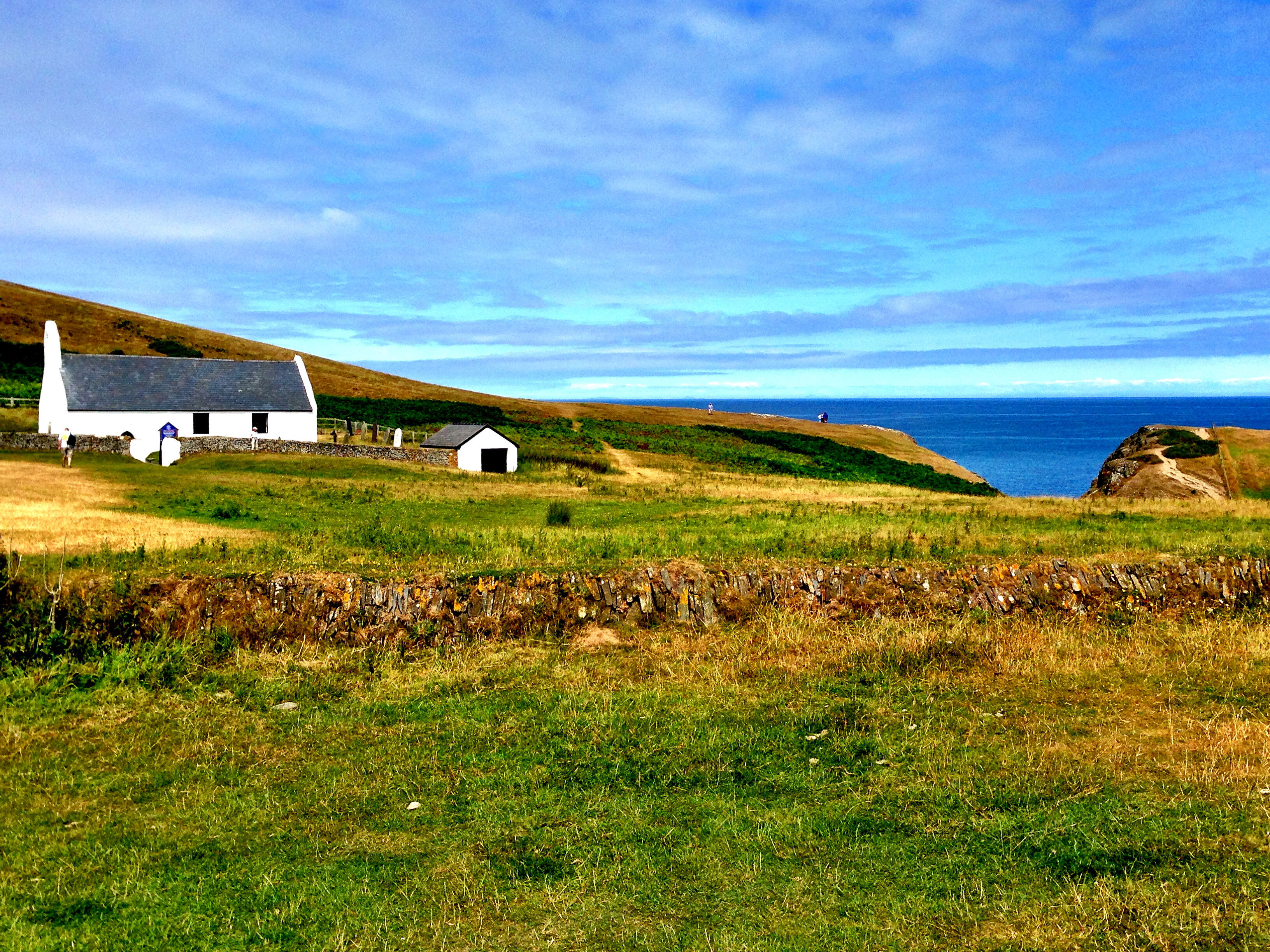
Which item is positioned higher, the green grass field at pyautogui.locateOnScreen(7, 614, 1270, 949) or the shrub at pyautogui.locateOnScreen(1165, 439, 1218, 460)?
the shrub at pyautogui.locateOnScreen(1165, 439, 1218, 460)

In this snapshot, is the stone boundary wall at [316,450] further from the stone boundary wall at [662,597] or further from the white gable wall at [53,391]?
the stone boundary wall at [662,597]

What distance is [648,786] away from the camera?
334 inches

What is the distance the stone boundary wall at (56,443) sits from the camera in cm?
4722

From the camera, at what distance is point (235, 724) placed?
1009 centimetres

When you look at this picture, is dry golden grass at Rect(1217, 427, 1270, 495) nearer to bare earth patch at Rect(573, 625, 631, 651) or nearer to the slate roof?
the slate roof

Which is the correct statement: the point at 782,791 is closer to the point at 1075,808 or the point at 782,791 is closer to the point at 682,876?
the point at 682,876

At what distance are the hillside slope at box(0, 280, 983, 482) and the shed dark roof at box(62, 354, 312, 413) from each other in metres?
43.0

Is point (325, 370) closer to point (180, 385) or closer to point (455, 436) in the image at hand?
point (180, 385)

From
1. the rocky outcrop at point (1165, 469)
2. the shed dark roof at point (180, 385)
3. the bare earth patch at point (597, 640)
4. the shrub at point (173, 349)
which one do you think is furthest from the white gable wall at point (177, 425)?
the shrub at point (173, 349)

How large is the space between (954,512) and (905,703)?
2446 centimetres

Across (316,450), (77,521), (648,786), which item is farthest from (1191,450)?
(77,521)

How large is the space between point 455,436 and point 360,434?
42.5ft

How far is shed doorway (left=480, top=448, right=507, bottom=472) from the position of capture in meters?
53.8

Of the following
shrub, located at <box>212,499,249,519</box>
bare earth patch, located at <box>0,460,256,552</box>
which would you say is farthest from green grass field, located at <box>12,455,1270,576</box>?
bare earth patch, located at <box>0,460,256,552</box>
